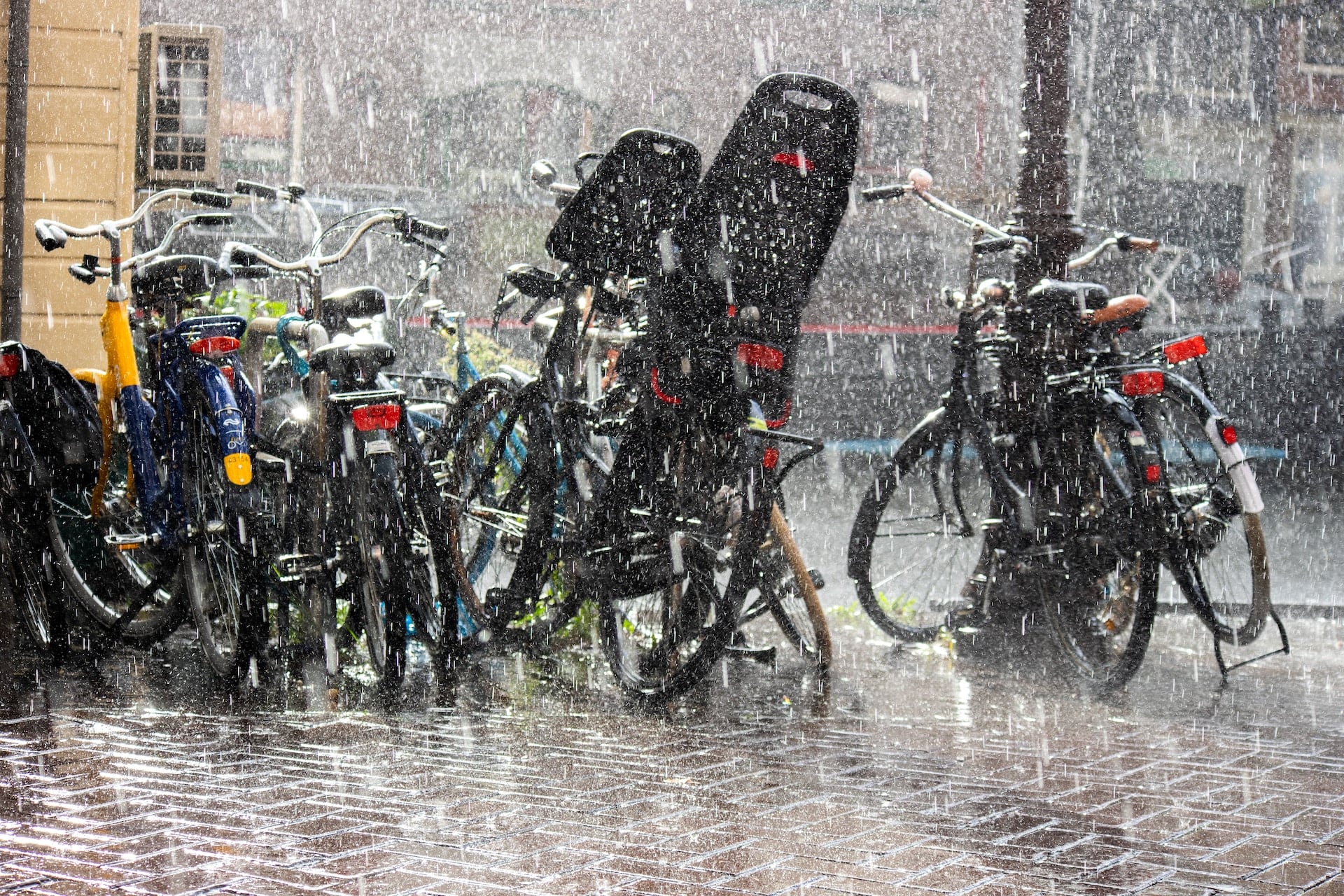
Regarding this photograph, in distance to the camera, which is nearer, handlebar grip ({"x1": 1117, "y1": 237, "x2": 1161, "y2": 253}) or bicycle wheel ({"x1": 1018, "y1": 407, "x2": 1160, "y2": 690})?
bicycle wheel ({"x1": 1018, "y1": 407, "x2": 1160, "y2": 690})

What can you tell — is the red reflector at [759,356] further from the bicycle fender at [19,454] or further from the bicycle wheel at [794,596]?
the bicycle fender at [19,454]

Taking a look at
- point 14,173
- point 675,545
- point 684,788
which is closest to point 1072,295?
point 675,545

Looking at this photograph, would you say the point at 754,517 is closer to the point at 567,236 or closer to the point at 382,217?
the point at 567,236

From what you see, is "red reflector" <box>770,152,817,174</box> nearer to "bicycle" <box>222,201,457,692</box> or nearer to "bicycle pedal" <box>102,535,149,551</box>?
"bicycle" <box>222,201,457,692</box>

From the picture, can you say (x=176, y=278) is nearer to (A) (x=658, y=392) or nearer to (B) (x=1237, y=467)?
(A) (x=658, y=392)

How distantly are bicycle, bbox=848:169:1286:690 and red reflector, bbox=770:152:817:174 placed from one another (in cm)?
137

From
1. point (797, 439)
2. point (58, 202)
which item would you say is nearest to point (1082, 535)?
point (797, 439)

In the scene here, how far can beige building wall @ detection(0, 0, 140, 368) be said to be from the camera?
29.4 feet

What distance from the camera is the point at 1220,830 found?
14.1 feet

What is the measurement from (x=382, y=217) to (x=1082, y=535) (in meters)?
3.03

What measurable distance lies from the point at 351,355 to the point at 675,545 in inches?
52.3

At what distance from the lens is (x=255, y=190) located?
22.1ft

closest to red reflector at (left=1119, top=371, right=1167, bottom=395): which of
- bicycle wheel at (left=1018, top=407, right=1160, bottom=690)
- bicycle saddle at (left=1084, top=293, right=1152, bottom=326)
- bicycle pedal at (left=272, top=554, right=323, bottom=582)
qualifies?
bicycle wheel at (left=1018, top=407, right=1160, bottom=690)

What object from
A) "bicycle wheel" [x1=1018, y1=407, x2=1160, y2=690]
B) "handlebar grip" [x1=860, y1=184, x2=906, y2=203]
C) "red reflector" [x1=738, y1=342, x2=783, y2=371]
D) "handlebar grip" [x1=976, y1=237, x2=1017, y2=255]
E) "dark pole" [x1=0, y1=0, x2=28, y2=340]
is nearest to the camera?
"red reflector" [x1=738, y1=342, x2=783, y2=371]
